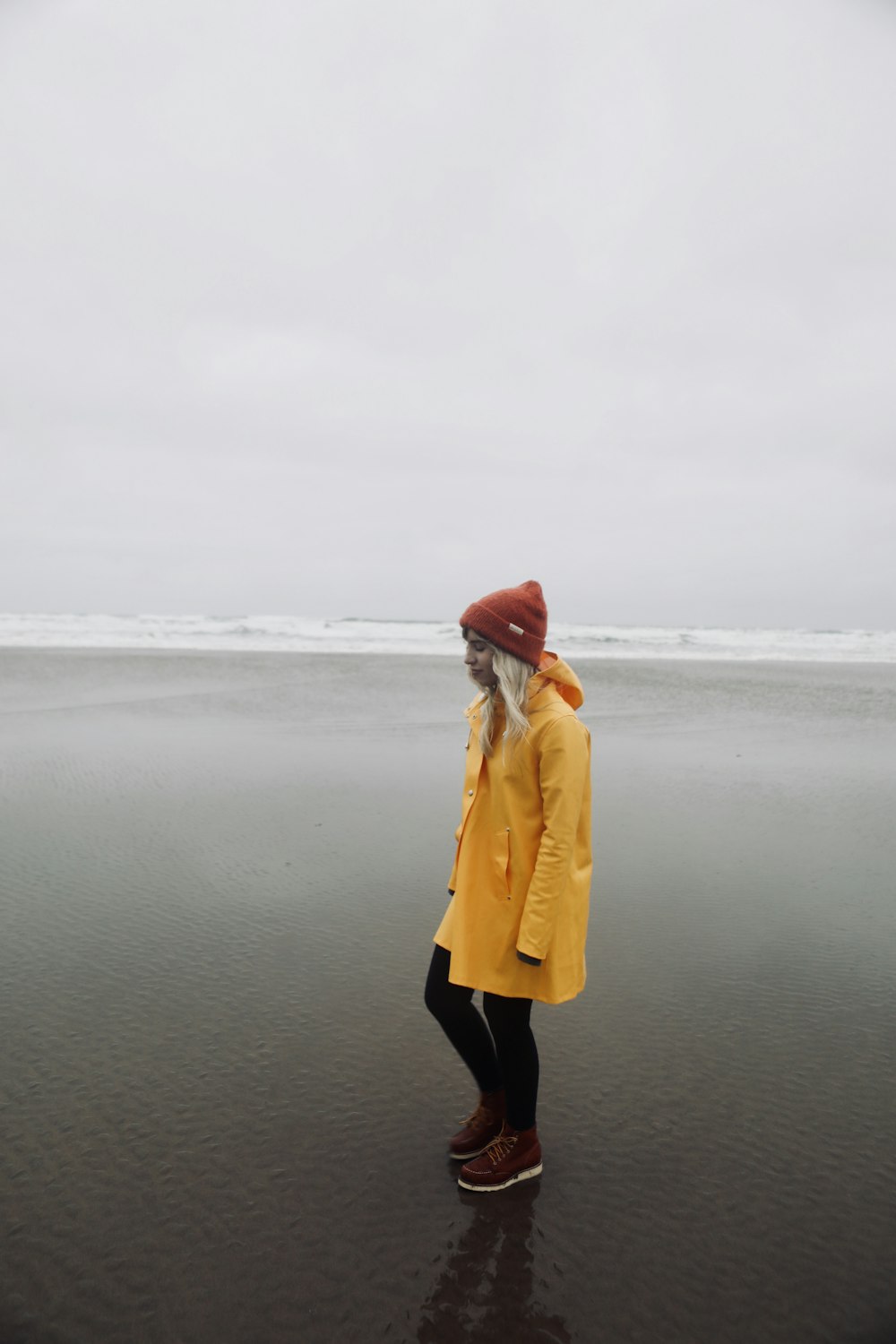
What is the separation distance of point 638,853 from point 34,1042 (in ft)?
15.0

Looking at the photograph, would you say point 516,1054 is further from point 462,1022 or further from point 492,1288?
point 492,1288

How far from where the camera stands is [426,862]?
6055mm

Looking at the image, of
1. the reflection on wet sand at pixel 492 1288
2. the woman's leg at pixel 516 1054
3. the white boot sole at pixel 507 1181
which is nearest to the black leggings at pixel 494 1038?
the woman's leg at pixel 516 1054

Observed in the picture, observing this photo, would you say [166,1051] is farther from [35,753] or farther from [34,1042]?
[35,753]

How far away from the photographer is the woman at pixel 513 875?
2.51 meters

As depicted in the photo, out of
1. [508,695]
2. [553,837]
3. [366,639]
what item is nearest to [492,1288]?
[553,837]

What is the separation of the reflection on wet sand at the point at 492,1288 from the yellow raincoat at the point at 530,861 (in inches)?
28.3

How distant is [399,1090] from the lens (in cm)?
319

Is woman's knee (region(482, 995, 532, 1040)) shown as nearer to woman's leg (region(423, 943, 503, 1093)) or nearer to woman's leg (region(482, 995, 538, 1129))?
woman's leg (region(482, 995, 538, 1129))

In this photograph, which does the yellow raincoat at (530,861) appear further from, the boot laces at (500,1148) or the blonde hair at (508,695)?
the boot laces at (500,1148)

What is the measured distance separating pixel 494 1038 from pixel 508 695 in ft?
4.17

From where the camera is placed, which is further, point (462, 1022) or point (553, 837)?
point (462, 1022)

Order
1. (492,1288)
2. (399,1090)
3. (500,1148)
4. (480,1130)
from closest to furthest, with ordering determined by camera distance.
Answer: (492,1288), (500,1148), (480,1130), (399,1090)

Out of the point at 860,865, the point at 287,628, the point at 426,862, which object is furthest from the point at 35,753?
the point at 287,628
